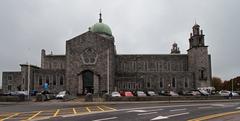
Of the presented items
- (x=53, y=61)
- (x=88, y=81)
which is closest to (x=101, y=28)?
(x=53, y=61)

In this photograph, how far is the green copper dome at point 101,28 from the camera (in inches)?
3861

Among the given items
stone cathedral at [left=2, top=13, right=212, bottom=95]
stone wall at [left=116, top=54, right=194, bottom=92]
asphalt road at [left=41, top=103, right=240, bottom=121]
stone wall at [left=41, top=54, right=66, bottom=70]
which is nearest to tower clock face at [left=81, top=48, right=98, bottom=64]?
stone cathedral at [left=2, top=13, right=212, bottom=95]

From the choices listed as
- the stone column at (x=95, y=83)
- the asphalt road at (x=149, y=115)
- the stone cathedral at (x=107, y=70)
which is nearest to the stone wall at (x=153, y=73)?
the stone cathedral at (x=107, y=70)

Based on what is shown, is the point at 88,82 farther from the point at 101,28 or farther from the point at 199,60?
the point at 199,60

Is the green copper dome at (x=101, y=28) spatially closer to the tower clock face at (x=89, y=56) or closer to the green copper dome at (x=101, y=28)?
the green copper dome at (x=101, y=28)

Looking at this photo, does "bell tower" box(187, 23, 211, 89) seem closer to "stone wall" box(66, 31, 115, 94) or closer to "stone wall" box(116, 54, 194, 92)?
"stone wall" box(116, 54, 194, 92)

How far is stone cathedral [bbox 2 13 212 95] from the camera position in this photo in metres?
81.2

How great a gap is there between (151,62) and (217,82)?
2766 inches

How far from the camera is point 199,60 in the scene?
9162 centimetres

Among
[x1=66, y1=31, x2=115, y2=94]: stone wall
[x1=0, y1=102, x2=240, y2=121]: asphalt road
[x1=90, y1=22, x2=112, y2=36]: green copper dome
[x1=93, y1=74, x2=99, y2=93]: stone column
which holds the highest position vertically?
[x1=90, y1=22, x2=112, y2=36]: green copper dome

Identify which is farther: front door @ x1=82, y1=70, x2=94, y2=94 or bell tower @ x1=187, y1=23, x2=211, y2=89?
bell tower @ x1=187, y1=23, x2=211, y2=89

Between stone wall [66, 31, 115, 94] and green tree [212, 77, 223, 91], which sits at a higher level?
stone wall [66, 31, 115, 94]

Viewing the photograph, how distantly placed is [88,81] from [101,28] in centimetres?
2265

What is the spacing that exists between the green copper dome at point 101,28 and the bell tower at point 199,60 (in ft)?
77.3
